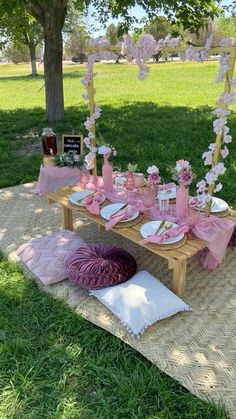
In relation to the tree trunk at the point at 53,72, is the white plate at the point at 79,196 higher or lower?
lower

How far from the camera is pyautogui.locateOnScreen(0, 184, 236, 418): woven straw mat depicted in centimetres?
221

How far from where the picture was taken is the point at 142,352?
7.75 ft

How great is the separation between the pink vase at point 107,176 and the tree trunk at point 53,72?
5.20 meters

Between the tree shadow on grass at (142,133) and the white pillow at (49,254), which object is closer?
the white pillow at (49,254)

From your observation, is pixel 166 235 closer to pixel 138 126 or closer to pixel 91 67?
pixel 91 67

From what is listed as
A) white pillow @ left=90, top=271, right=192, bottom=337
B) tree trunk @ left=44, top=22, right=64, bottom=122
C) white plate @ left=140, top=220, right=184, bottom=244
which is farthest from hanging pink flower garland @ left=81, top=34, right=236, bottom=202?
tree trunk @ left=44, top=22, right=64, bottom=122

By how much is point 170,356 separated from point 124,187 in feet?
5.81

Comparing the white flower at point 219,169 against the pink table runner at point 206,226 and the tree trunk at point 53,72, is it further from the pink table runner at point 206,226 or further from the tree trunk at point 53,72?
the tree trunk at point 53,72

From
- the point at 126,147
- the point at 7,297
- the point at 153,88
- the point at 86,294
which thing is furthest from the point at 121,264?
the point at 153,88

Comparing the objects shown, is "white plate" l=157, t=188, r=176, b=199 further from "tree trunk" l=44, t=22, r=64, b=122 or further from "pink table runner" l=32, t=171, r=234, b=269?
"tree trunk" l=44, t=22, r=64, b=122

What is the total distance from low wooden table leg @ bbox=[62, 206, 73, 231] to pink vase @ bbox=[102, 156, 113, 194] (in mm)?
475

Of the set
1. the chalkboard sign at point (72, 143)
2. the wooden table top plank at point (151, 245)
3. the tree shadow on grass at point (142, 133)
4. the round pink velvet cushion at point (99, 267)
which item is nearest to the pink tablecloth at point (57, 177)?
the chalkboard sign at point (72, 143)

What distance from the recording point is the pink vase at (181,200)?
3004 mm

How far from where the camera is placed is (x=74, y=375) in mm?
2256
